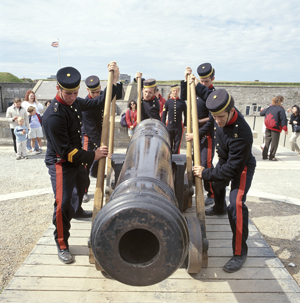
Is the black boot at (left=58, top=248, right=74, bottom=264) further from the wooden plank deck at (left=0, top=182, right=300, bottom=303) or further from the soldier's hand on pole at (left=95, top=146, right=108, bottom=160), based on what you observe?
the soldier's hand on pole at (left=95, top=146, right=108, bottom=160)

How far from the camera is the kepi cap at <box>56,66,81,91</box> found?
9.92 ft

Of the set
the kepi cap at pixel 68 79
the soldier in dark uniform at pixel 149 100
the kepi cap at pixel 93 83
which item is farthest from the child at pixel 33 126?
the kepi cap at pixel 68 79

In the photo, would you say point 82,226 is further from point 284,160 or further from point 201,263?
point 284,160

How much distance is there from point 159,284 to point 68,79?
2.13 meters

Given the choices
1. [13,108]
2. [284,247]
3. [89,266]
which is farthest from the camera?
[13,108]

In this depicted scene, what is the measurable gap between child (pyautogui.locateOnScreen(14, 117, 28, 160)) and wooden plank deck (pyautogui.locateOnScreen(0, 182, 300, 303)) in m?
5.50

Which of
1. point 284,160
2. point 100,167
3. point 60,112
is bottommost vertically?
point 284,160

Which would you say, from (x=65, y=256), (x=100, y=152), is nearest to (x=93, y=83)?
(x=100, y=152)

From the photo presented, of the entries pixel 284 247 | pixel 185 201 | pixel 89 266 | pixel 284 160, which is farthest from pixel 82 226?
pixel 284 160

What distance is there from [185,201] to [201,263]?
148 centimetres

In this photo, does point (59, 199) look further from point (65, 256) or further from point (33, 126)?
point (33, 126)

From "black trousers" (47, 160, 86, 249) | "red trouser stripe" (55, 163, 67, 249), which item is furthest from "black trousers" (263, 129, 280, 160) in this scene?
"red trouser stripe" (55, 163, 67, 249)

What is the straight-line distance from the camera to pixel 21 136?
8109mm

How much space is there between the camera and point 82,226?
12.7 ft
